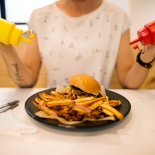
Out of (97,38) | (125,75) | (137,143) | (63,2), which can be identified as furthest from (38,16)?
(137,143)

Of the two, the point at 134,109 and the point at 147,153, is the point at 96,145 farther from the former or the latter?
the point at 134,109

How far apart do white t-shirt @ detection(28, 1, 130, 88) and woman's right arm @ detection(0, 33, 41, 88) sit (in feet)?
0.12

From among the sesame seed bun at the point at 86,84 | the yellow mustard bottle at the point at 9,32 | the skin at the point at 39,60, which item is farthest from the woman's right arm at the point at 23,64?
the sesame seed bun at the point at 86,84

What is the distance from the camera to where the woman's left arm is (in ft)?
3.25

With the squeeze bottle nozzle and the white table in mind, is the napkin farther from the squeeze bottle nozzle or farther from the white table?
the squeeze bottle nozzle


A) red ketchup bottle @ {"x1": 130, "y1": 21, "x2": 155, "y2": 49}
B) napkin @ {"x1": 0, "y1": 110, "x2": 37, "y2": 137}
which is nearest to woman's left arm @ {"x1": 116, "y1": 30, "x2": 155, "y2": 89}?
red ketchup bottle @ {"x1": 130, "y1": 21, "x2": 155, "y2": 49}

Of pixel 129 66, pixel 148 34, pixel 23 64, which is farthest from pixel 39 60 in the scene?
pixel 148 34

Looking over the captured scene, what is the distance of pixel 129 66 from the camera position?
120cm

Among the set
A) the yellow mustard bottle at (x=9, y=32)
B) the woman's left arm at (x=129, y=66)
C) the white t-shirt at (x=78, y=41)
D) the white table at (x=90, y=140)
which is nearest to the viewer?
the white table at (x=90, y=140)

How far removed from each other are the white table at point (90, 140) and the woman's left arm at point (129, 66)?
267mm

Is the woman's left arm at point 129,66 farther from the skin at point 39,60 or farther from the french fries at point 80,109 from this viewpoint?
the french fries at point 80,109

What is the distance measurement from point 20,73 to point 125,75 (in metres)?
0.44

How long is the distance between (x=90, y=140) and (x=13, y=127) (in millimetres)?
208

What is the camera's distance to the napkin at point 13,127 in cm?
69
